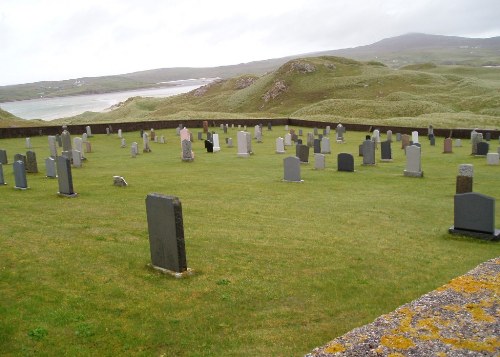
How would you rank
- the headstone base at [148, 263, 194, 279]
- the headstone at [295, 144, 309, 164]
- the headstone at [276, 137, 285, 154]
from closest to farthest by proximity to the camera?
the headstone base at [148, 263, 194, 279], the headstone at [295, 144, 309, 164], the headstone at [276, 137, 285, 154]

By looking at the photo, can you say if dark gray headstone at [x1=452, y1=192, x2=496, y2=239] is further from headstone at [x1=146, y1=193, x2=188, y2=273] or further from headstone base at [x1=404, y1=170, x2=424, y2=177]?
headstone base at [x1=404, y1=170, x2=424, y2=177]

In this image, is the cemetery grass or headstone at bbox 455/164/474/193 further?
headstone at bbox 455/164/474/193

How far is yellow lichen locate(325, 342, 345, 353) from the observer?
163 inches

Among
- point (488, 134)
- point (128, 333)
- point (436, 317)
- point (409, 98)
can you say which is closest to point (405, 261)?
point (436, 317)

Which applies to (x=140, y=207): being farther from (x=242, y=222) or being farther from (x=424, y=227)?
(x=424, y=227)

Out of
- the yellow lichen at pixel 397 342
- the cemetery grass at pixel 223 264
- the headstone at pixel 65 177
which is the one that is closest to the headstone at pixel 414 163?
the cemetery grass at pixel 223 264

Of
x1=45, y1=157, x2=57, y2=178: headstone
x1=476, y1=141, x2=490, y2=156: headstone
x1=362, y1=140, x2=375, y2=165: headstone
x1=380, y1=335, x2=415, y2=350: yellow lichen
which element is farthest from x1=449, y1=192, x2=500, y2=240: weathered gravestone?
x1=476, y1=141, x2=490, y2=156: headstone

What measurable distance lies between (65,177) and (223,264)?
7.34m

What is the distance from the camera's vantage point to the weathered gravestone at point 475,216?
32.6ft

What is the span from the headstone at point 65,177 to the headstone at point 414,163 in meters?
12.0

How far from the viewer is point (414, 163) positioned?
1781 cm

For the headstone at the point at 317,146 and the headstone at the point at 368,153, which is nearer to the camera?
the headstone at the point at 368,153

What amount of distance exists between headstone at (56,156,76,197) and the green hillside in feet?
97.9

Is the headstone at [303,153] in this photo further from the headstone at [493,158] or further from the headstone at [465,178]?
the headstone at [465,178]
